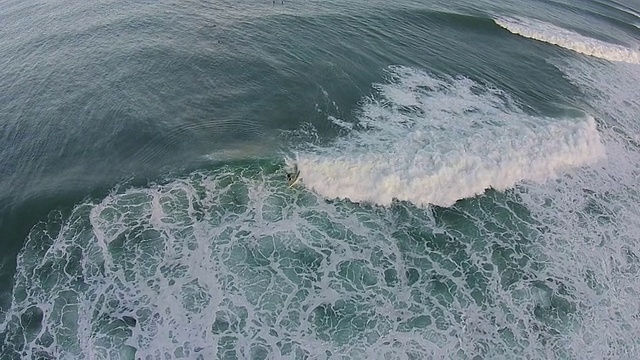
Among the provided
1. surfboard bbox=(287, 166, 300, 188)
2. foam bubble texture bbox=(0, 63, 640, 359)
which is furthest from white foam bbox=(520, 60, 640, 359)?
surfboard bbox=(287, 166, 300, 188)

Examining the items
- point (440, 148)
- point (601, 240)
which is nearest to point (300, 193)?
point (440, 148)

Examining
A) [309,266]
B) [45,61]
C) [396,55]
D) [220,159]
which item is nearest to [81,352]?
[309,266]

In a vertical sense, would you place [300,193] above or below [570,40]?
below

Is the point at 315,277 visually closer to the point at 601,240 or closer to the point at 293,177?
the point at 293,177

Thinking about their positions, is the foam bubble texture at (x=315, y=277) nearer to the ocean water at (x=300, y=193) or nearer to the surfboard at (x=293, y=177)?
the ocean water at (x=300, y=193)

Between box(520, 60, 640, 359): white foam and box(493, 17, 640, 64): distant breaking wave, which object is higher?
box(493, 17, 640, 64): distant breaking wave

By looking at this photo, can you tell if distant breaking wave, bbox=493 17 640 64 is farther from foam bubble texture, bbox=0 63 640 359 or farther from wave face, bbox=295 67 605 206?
foam bubble texture, bbox=0 63 640 359

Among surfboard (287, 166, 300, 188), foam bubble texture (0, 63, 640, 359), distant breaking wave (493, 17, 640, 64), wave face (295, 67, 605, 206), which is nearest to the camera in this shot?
foam bubble texture (0, 63, 640, 359)
